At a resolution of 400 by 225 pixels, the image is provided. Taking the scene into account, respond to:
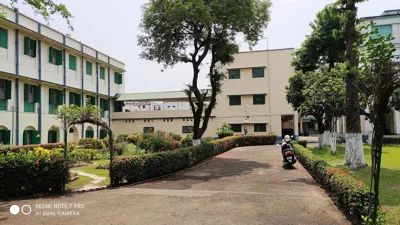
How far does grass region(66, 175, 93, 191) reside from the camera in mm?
9052

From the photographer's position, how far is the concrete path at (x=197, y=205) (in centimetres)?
Result: 546

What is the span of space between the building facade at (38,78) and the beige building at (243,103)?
4880 millimetres

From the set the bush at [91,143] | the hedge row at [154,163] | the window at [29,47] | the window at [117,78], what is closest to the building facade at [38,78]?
the window at [29,47]

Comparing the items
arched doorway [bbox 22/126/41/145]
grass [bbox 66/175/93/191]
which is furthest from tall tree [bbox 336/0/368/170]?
arched doorway [bbox 22/126/41/145]

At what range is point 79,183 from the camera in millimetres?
9633

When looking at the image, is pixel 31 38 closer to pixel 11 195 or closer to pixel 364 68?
pixel 11 195

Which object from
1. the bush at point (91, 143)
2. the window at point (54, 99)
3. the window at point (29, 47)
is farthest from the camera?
the window at point (54, 99)

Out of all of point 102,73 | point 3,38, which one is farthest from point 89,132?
point 3,38

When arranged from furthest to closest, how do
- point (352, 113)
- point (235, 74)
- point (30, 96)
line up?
point (235, 74), point (30, 96), point (352, 113)

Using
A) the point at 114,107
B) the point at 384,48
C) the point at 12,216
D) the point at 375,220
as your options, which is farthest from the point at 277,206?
the point at 114,107

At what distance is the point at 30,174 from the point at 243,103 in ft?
82.5

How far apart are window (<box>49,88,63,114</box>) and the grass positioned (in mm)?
13336

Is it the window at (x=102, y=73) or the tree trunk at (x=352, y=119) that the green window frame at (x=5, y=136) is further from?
the tree trunk at (x=352, y=119)

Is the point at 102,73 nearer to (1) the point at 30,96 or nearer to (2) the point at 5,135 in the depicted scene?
(1) the point at 30,96
